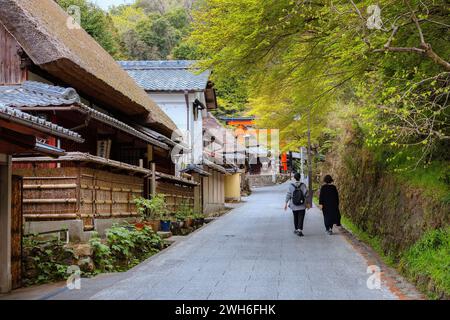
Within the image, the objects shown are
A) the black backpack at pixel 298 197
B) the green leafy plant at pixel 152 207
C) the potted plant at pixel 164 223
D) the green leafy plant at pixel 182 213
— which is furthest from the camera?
the green leafy plant at pixel 182 213

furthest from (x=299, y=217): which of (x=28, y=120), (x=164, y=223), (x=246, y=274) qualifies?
(x=28, y=120)

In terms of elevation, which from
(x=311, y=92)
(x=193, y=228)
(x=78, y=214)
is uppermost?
(x=311, y=92)

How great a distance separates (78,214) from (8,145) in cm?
311

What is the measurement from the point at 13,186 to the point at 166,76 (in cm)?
2174

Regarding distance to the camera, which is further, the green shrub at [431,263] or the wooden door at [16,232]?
the wooden door at [16,232]

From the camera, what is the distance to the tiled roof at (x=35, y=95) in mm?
9484

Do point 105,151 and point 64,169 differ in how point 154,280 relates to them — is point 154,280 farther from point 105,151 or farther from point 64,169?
point 105,151

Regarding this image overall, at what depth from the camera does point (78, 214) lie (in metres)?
10.6

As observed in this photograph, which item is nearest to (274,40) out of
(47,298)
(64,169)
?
(64,169)

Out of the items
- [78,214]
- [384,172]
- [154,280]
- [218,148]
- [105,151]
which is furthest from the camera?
[218,148]

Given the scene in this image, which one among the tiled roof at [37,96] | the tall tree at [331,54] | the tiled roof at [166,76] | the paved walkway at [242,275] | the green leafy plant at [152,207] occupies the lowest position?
the paved walkway at [242,275]

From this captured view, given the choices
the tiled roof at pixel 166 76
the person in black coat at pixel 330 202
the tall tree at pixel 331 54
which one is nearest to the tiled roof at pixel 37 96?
the tall tree at pixel 331 54

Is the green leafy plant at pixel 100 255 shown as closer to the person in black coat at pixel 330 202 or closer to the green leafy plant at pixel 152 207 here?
the green leafy plant at pixel 152 207

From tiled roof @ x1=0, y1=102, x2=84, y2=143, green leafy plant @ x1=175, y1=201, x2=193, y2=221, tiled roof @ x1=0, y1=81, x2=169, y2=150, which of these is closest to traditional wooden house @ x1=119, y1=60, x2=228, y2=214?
green leafy plant @ x1=175, y1=201, x2=193, y2=221
